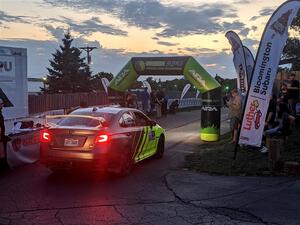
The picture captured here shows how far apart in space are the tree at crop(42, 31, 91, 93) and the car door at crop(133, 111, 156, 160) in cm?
4903

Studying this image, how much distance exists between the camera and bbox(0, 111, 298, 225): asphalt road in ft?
22.2

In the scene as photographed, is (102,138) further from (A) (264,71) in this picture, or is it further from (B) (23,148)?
(A) (264,71)

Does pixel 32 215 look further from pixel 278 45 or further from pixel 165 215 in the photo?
pixel 278 45

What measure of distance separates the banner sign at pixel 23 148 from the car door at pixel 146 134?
266 cm

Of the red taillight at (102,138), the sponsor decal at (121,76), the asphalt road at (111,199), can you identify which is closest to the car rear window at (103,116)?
the red taillight at (102,138)

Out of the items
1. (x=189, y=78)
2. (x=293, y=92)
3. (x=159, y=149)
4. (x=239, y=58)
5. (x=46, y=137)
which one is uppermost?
(x=239, y=58)

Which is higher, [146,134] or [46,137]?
[46,137]

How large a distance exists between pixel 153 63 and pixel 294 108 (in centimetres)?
880

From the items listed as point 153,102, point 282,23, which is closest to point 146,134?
point 282,23

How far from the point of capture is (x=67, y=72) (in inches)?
2414

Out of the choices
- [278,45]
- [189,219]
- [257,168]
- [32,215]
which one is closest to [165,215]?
[189,219]

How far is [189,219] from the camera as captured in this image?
6.77 meters

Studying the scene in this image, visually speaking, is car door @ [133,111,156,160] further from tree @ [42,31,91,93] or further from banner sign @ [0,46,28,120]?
tree @ [42,31,91,93]

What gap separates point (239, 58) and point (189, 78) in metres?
3.49
